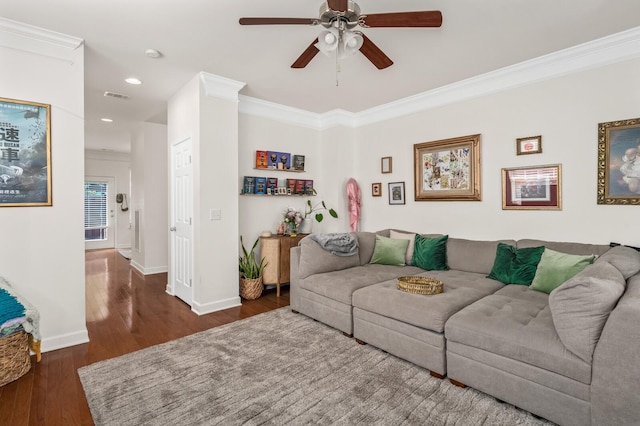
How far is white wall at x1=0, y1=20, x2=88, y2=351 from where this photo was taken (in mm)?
2484

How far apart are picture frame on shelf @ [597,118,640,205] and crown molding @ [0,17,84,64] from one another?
4635 mm

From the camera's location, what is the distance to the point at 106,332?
3004 mm

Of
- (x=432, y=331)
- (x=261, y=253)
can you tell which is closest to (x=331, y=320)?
(x=432, y=331)


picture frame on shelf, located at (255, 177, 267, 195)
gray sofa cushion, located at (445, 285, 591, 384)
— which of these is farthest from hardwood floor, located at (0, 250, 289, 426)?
gray sofa cushion, located at (445, 285, 591, 384)

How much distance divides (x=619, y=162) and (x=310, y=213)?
3.57 meters

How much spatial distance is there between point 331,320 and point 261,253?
1.66 m

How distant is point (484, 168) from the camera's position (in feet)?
11.6

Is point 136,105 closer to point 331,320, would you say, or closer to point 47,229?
point 47,229

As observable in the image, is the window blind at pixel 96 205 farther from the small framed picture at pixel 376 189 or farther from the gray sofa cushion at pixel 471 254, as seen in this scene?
the gray sofa cushion at pixel 471 254

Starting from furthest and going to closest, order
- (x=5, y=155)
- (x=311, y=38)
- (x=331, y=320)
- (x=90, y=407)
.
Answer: (x=331, y=320), (x=311, y=38), (x=5, y=155), (x=90, y=407)

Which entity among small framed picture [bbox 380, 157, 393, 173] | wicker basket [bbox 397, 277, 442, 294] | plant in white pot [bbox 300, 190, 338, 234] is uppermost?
small framed picture [bbox 380, 157, 393, 173]

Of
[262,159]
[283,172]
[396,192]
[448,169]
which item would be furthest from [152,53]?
[448,169]

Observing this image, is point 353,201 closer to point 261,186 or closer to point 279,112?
point 261,186

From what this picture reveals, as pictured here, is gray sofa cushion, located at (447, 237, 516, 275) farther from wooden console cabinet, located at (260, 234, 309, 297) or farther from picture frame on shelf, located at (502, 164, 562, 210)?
wooden console cabinet, located at (260, 234, 309, 297)
